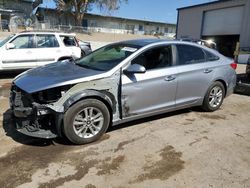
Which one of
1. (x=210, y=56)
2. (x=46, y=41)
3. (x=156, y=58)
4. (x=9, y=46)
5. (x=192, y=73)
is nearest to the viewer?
(x=156, y=58)

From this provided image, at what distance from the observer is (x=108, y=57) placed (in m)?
4.62

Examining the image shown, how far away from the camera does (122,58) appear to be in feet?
13.8

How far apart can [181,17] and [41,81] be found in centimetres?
2951

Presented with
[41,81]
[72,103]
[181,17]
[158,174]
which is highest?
[181,17]

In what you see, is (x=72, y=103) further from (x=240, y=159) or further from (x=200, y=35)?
(x=200, y=35)

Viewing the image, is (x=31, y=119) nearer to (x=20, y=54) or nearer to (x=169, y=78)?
(x=169, y=78)

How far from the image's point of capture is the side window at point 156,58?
169 inches

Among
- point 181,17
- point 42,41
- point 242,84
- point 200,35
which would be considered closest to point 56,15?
point 181,17

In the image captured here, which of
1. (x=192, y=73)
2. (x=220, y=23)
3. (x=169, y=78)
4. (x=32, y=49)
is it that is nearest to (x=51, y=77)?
(x=169, y=78)

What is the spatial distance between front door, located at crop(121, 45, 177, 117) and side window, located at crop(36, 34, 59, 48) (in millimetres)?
5992

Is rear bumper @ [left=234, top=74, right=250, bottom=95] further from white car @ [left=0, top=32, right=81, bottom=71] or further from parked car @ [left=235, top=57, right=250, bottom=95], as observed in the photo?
white car @ [left=0, top=32, right=81, bottom=71]

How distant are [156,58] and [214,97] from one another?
1850 millimetres

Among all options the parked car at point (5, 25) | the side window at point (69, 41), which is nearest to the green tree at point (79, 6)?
the parked car at point (5, 25)

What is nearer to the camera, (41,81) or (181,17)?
(41,81)
